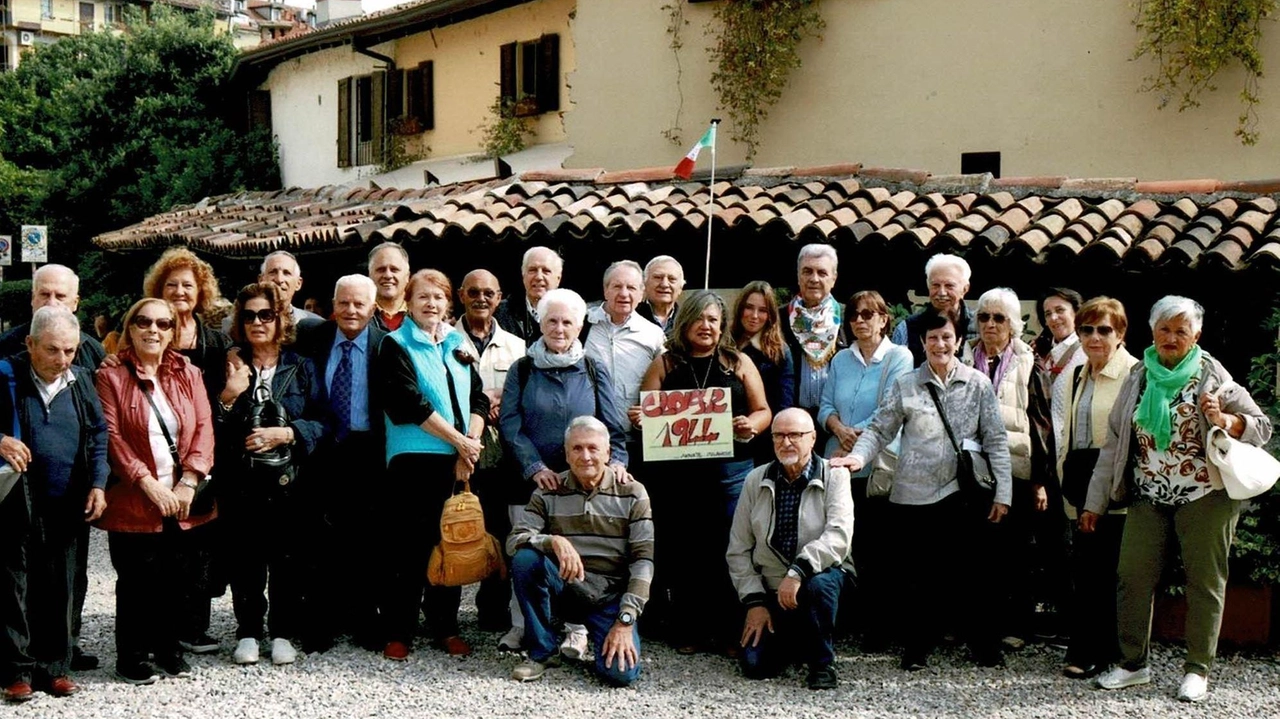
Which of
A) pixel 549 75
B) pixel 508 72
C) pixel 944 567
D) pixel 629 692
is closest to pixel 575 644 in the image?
pixel 629 692

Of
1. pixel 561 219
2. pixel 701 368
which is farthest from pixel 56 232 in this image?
pixel 701 368

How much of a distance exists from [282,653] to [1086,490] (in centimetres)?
388

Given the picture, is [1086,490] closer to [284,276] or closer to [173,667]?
[284,276]

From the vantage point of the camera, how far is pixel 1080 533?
6.18 meters

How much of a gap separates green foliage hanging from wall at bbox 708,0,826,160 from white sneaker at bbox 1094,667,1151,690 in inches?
309

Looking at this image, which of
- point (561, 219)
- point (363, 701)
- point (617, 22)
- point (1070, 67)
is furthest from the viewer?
point (617, 22)

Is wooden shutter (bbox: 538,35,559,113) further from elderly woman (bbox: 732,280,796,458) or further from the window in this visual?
elderly woman (bbox: 732,280,796,458)

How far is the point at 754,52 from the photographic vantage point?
12.7 m

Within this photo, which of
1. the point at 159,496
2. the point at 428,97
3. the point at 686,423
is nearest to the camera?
the point at 159,496

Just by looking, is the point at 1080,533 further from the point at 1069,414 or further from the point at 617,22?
the point at 617,22

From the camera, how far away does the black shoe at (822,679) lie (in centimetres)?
599

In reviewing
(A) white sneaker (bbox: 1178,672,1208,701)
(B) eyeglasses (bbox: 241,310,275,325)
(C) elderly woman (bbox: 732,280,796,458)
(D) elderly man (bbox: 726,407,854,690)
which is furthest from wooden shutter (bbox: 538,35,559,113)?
(A) white sneaker (bbox: 1178,672,1208,701)

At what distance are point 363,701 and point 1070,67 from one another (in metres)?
8.88

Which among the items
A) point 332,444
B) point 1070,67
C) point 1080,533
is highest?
point 1070,67
